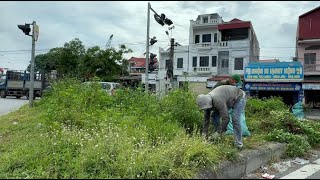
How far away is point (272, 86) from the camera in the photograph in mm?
26719

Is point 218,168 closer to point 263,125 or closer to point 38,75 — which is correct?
point 263,125

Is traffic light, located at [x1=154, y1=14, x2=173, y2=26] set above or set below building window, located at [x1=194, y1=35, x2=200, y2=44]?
below

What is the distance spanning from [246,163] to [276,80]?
22724 mm

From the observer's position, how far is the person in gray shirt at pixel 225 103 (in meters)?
5.79

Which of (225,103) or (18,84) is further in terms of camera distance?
(18,84)

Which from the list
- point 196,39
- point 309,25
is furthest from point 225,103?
point 196,39

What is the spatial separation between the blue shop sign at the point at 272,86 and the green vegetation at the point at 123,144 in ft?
63.2

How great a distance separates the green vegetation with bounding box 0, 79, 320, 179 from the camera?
4.18m

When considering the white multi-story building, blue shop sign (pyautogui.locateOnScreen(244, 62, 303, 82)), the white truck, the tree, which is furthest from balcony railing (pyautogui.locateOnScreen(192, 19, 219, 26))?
the white truck

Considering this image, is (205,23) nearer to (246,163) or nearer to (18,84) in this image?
(18,84)

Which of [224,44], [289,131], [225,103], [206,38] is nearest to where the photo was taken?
[225,103]

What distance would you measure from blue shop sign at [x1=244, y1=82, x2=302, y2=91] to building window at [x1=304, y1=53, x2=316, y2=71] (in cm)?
556

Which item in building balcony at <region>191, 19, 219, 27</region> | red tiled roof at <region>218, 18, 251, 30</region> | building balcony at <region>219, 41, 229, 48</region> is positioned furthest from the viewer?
building balcony at <region>191, 19, 219, 27</region>

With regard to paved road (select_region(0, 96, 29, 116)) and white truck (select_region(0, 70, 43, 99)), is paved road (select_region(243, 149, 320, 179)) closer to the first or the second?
paved road (select_region(0, 96, 29, 116))
